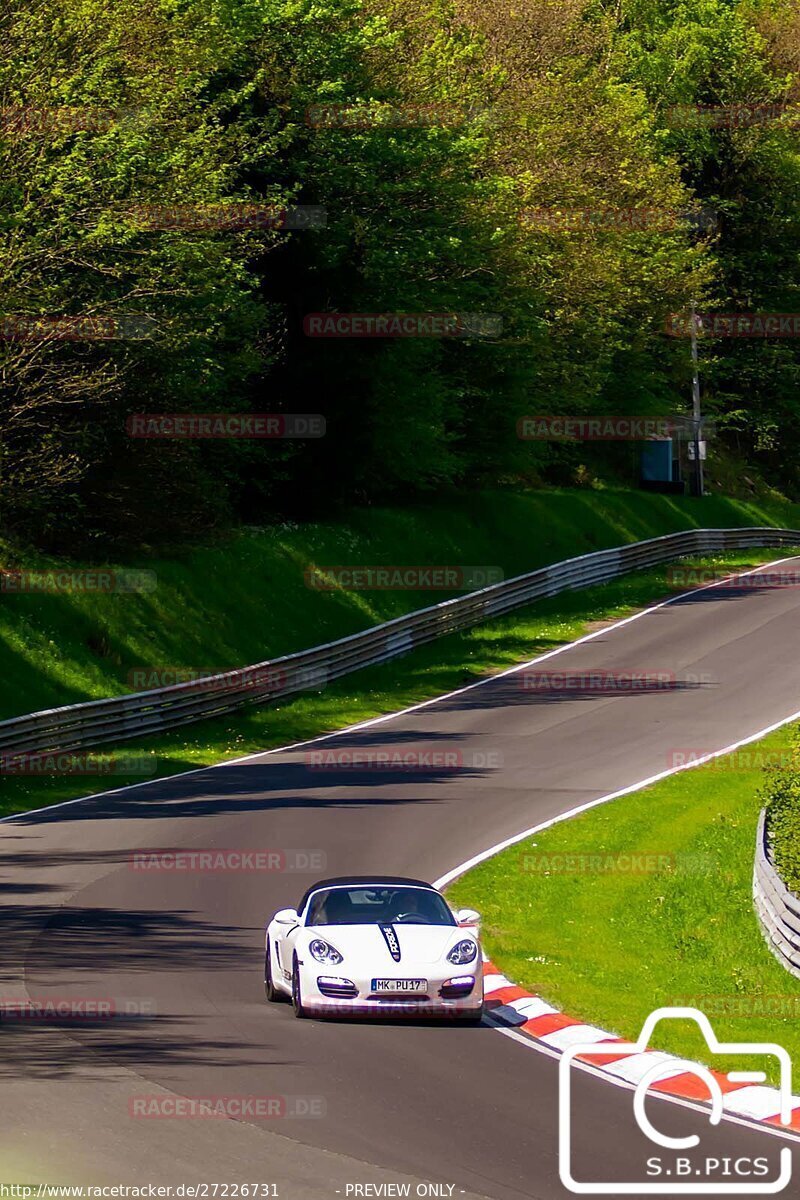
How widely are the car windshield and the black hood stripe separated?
19 centimetres

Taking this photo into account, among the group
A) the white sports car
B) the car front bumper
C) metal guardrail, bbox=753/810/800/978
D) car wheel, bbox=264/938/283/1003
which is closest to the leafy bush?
metal guardrail, bbox=753/810/800/978

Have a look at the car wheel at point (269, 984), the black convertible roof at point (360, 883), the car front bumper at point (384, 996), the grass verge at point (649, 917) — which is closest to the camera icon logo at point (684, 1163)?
the grass verge at point (649, 917)

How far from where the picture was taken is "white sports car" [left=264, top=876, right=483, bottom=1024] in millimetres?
14930

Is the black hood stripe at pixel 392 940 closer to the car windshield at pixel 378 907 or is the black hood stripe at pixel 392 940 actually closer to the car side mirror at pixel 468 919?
the car windshield at pixel 378 907

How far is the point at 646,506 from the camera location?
214ft

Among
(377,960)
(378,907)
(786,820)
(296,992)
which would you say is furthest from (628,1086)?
(786,820)

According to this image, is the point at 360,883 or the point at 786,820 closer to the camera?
the point at 360,883

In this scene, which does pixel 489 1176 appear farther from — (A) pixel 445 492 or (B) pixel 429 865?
(A) pixel 445 492

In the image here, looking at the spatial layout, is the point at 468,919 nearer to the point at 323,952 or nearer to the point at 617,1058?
the point at 323,952

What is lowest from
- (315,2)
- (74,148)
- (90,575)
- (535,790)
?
(535,790)

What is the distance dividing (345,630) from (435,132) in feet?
52.0

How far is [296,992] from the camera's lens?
49.7 feet

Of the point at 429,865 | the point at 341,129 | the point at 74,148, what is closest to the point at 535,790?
the point at 429,865

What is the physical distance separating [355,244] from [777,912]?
34.8 m
